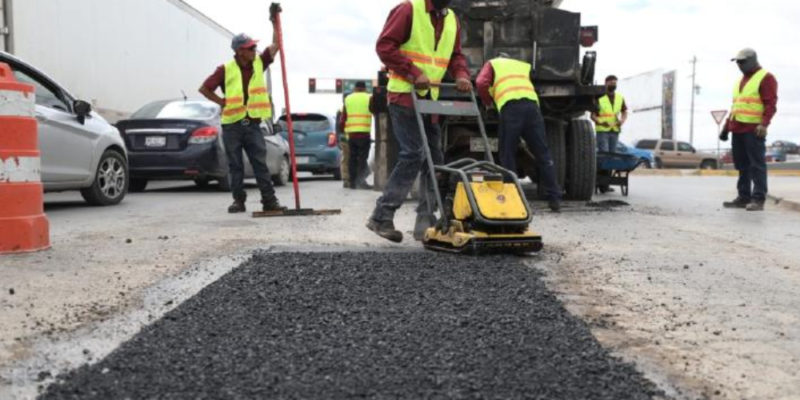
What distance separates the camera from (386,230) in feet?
18.9

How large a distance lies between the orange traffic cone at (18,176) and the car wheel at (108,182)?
379 cm

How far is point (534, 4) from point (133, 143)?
6096mm

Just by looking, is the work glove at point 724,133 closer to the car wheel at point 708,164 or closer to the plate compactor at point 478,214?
the plate compactor at point 478,214

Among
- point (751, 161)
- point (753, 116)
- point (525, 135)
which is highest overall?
point (753, 116)

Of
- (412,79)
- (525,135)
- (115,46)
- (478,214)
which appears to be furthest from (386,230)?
(115,46)

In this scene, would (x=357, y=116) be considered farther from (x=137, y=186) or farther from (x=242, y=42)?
(x=242, y=42)

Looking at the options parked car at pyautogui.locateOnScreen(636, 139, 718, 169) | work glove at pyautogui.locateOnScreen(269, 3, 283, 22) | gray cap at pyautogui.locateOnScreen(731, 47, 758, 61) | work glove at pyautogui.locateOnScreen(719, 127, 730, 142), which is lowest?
parked car at pyautogui.locateOnScreen(636, 139, 718, 169)

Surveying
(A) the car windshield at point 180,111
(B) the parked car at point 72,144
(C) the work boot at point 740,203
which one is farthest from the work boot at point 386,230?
(A) the car windshield at point 180,111

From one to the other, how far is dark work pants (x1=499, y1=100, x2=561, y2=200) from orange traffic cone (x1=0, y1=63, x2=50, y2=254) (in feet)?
14.3

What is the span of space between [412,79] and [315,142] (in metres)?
11.7

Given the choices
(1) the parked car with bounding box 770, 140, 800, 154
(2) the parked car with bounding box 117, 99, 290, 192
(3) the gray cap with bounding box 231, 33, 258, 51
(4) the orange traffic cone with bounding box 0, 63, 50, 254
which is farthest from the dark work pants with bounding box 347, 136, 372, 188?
(1) the parked car with bounding box 770, 140, 800, 154

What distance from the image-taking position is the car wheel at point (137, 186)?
12669mm

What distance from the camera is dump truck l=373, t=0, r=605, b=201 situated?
9.12m

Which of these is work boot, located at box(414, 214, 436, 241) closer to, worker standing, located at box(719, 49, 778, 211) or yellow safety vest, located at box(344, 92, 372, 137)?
worker standing, located at box(719, 49, 778, 211)
